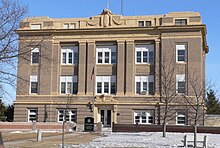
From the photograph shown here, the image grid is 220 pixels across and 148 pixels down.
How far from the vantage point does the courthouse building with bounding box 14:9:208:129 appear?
55.8 meters

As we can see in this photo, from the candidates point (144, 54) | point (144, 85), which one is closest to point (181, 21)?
point (144, 54)

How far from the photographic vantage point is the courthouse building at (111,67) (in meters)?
55.8

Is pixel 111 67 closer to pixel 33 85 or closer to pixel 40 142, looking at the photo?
pixel 33 85

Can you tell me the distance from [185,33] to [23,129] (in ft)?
78.7

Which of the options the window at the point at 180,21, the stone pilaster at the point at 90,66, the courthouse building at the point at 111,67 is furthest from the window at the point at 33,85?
the window at the point at 180,21

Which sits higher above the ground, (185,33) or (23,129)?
(185,33)

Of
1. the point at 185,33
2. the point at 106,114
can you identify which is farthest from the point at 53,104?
the point at 185,33

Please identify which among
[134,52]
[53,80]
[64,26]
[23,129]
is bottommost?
[23,129]

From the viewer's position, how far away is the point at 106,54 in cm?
5919

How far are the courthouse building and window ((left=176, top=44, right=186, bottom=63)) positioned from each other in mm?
103

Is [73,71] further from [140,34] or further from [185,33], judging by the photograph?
[185,33]

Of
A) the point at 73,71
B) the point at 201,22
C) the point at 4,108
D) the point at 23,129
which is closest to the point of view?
the point at 23,129

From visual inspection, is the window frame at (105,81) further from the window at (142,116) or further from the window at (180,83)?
the window at (180,83)

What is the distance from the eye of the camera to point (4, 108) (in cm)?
6581
